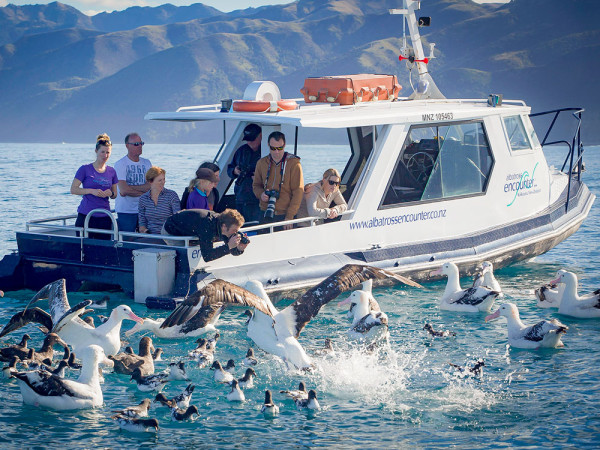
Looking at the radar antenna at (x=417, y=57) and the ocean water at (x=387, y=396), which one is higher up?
the radar antenna at (x=417, y=57)

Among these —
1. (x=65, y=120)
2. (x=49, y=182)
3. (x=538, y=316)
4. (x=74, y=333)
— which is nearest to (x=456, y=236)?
(x=538, y=316)

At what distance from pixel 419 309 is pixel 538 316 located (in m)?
1.57

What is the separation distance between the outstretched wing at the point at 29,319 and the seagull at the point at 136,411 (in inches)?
87.2

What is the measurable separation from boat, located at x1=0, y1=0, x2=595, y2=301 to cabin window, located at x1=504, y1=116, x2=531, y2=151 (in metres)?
0.02

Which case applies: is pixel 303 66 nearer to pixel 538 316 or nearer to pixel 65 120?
pixel 65 120

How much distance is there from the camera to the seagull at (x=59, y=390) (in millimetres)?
7648

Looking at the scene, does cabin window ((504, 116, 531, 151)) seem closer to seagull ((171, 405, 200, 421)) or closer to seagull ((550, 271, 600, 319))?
seagull ((550, 271, 600, 319))

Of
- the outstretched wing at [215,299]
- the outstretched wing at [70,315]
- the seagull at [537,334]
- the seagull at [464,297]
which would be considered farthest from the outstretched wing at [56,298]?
the seagull at [537,334]

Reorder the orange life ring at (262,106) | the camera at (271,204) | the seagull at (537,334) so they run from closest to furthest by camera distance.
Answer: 1. the seagull at (537,334)
2. the camera at (271,204)
3. the orange life ring at (262,106)

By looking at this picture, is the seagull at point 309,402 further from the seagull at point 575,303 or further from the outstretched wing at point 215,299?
the seagull at point 575,303

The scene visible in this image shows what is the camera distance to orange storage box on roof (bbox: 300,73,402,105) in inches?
505

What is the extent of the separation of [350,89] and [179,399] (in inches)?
259

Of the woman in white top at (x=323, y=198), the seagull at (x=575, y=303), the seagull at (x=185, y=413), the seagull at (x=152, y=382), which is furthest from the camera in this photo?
the woman in white top at (x=323, y=198)

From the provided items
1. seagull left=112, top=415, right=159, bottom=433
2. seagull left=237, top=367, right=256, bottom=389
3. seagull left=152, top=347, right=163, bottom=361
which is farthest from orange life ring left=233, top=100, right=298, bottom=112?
seagull left=112, top=415, right=159, bottom=433
